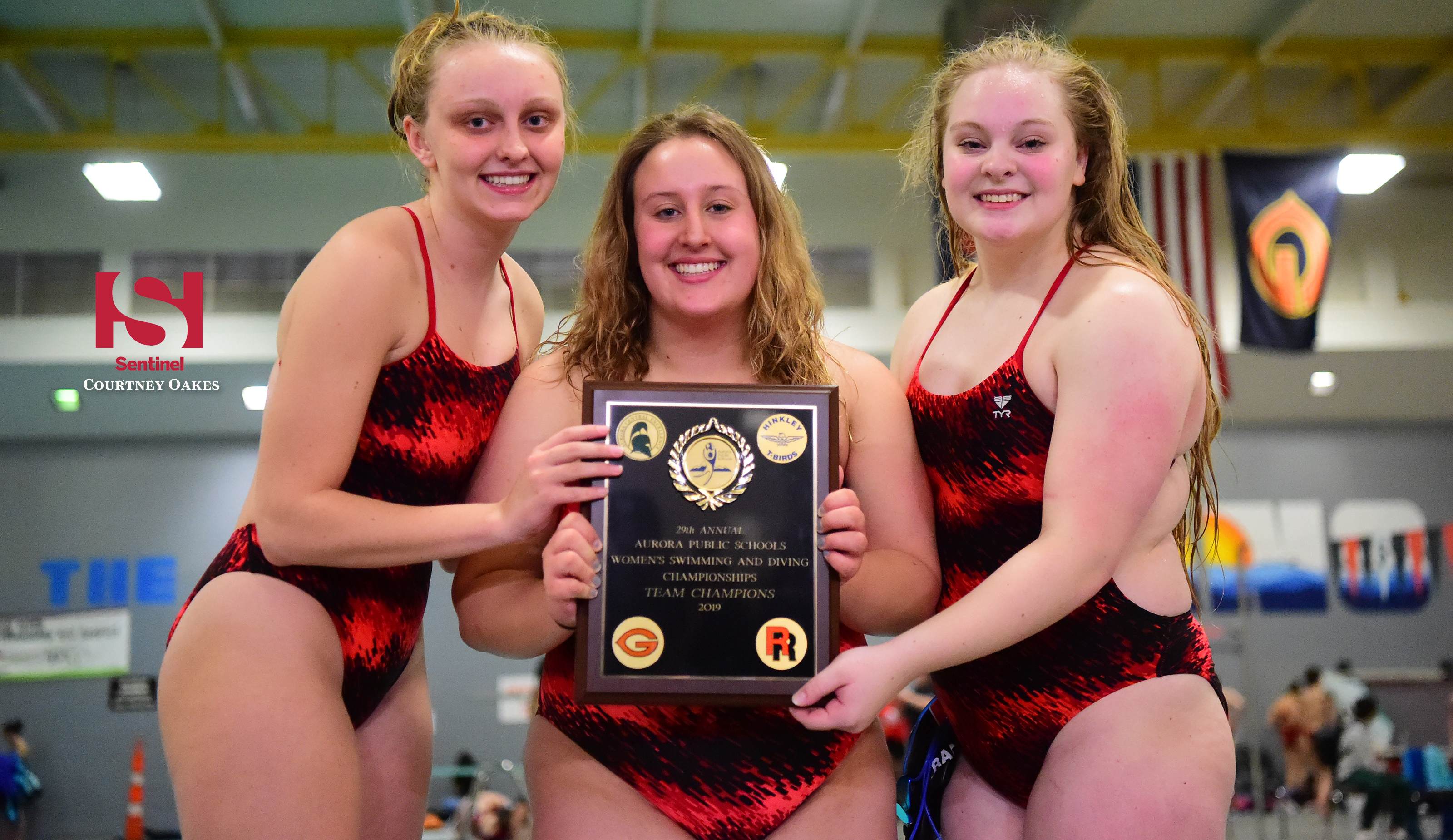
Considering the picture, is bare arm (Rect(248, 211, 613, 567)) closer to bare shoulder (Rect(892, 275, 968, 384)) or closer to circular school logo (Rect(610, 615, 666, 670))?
circular school logo (Rect(610, 615, 666, 670))

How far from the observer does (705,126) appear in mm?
2033

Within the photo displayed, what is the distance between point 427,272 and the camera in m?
2.11

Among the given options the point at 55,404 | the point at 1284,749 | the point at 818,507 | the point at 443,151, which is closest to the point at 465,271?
the point at 443,151

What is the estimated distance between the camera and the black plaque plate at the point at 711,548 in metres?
1.72

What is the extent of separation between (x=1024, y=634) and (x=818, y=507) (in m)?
0.41

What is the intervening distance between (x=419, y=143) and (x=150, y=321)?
303cm

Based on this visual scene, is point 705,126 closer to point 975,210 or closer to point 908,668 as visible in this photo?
point 975,210

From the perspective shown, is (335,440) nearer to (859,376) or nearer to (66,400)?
(859,376)

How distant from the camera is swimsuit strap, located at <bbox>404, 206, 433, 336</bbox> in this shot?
2.07 m

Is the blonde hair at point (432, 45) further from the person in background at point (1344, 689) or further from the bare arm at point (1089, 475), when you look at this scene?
the person in background at point (1344, 689)

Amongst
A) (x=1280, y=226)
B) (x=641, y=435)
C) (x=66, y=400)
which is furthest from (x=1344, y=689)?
(x=66, y=400)

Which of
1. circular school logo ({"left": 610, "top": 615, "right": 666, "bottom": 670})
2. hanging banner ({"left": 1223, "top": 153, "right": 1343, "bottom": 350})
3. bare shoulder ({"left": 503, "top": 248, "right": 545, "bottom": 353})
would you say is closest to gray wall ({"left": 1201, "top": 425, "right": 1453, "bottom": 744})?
hanging banner ({"left": 1223, "top": 153, "right": 1343, "bottom": 350})

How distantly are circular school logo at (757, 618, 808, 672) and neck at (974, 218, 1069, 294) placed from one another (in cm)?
83

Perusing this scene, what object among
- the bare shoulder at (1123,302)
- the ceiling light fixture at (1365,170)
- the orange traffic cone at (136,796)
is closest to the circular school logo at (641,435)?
the bare shoulder at (1123,302)
